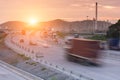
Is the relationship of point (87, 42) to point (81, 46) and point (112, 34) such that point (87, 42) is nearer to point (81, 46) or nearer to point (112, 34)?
point (81, 46)

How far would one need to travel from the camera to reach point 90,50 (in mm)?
35625

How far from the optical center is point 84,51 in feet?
119

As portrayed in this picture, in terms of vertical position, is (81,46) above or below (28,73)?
above

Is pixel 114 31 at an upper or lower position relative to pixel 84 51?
upper

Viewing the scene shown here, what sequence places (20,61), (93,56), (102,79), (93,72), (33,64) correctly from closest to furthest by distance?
(102,79) → (93,72) → (93,56) → (33,64) → (20,61)

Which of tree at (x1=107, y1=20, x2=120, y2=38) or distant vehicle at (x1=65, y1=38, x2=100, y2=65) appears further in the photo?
tree at (x1=107, y1=20, x2=120, y2=38)

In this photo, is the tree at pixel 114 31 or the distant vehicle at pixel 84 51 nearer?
the distant vehicle at pixel 84 51

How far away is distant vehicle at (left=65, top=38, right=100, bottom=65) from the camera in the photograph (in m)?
35.2

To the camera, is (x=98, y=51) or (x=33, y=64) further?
(x=33, y=64)

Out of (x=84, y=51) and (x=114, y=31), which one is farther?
(x=114, y=31)

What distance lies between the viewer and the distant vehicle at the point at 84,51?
35.2 m

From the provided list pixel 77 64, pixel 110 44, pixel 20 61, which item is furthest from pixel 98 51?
pixel 110 44

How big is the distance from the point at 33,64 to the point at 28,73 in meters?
4.38

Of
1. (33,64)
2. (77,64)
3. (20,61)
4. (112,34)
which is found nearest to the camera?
(77,64)
